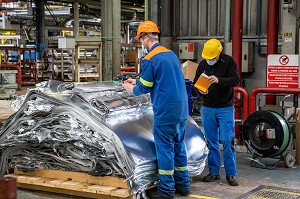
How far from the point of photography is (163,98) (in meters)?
5.21

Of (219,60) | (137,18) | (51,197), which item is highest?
(137,18)

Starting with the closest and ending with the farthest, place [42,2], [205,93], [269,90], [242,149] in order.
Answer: [205,93] → [269,90] → [242,149] → [42,2]

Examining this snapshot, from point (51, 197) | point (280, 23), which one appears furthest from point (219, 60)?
point (280, 23)

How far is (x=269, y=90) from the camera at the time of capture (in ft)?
25.9

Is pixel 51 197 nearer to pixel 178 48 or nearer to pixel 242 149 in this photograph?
pixel 242 149

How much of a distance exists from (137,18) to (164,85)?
2506 centimetres

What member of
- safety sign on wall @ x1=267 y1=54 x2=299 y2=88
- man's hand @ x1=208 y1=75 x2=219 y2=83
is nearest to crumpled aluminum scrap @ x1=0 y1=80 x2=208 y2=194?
man's hand @ x1=208 y1=75 x2=219 y2=83

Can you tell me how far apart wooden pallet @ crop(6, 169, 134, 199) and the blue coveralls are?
47 cm

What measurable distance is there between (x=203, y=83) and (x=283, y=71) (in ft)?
11.8

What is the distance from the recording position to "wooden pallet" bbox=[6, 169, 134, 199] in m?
5.18

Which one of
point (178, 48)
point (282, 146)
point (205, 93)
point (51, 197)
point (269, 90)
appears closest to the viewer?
point (51, 197)

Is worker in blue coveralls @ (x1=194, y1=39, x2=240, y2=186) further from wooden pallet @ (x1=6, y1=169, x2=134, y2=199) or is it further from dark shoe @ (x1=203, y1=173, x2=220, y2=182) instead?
wooden pallet @ (x1=6, y1=169, x2=134, y2=199)

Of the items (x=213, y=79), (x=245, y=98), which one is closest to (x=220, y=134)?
(x=213, y=79)

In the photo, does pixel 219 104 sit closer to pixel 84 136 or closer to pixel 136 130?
pixel 136 130
